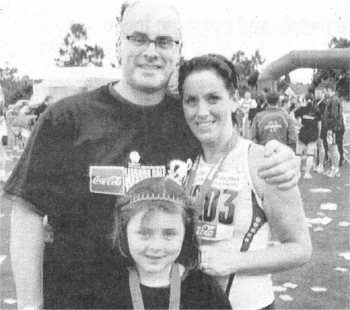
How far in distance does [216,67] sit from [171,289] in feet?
1.69

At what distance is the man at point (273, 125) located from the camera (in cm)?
518

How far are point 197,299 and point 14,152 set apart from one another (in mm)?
9071

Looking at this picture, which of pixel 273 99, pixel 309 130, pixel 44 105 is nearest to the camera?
pixel 273 99

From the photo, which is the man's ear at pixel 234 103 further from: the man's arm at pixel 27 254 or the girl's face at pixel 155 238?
the man's arm at pixel 27 254

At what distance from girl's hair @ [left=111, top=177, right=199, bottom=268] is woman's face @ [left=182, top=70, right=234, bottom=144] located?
0.15 metres

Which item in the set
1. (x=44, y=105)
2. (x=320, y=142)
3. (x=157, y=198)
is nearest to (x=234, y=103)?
(x=157, y=198)

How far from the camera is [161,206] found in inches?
56.2

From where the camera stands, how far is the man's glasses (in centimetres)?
151

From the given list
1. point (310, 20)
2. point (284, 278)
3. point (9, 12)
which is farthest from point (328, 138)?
point (9, 12)

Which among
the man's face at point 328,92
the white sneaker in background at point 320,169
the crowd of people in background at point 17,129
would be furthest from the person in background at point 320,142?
the crowd of people in background at point 17,129

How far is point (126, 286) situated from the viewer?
1469mm

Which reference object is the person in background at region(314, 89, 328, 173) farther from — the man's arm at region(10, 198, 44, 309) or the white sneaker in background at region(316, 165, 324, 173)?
the man's arm at region(10, 198, 44, 309)

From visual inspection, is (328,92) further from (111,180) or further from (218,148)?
(111,180)

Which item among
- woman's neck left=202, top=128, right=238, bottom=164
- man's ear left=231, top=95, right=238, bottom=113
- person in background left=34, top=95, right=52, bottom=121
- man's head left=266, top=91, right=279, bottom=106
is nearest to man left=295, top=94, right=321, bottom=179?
man's head left=266, top=91, right=279, bottom=106
